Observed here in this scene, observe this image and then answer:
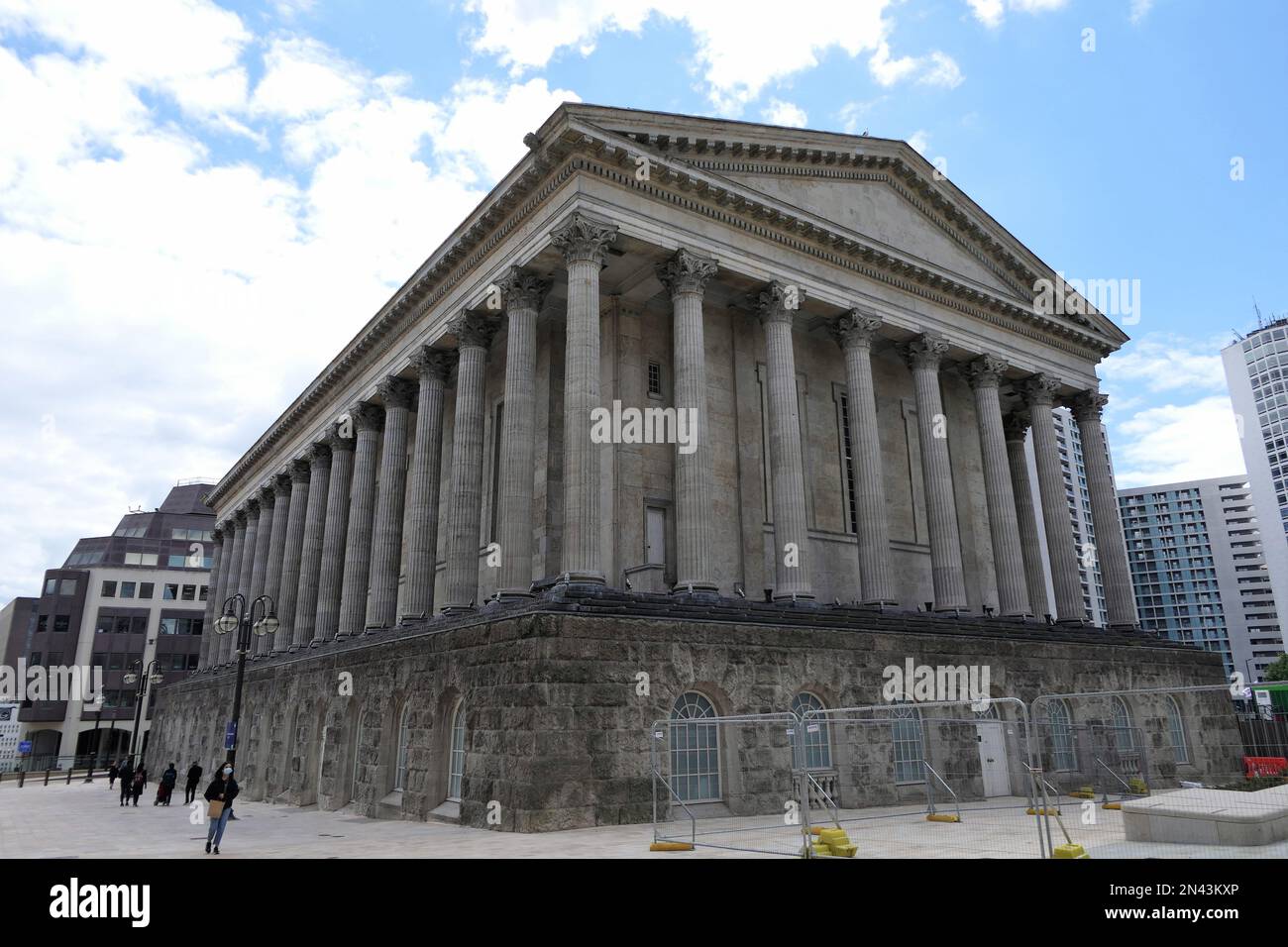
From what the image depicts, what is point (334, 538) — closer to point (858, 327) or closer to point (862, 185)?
point (858, 327)

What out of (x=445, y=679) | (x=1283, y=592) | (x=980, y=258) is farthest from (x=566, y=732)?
(x=1283, y=592)

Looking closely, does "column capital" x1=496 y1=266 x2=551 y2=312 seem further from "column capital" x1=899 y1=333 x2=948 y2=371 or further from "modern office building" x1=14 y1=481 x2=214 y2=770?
"modern office building" x1=14 y1=481 x2=214 y2=770

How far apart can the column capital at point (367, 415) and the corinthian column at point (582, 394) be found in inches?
689

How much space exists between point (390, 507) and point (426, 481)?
4.39m

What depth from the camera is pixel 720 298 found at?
3106cm

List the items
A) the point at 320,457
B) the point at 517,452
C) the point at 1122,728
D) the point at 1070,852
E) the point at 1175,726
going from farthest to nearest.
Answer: the point at 320,457 < the point at 1175,726 < the point at 517,452 < the point at 1122,728 < the point at 1070,852

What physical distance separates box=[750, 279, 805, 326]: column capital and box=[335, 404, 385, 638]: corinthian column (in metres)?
19.5

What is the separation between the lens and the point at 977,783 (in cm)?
2462

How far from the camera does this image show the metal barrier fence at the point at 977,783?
12.7 m

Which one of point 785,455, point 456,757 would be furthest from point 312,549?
point 785,455

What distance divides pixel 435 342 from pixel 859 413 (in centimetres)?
1622

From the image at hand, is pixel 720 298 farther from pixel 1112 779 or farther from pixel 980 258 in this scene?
pixel 1112 779

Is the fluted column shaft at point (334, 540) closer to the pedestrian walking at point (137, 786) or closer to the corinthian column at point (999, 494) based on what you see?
the pedestrian walking at point (137, 786)

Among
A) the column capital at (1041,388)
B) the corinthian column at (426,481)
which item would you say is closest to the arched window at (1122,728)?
the column capital at (1041,388)
